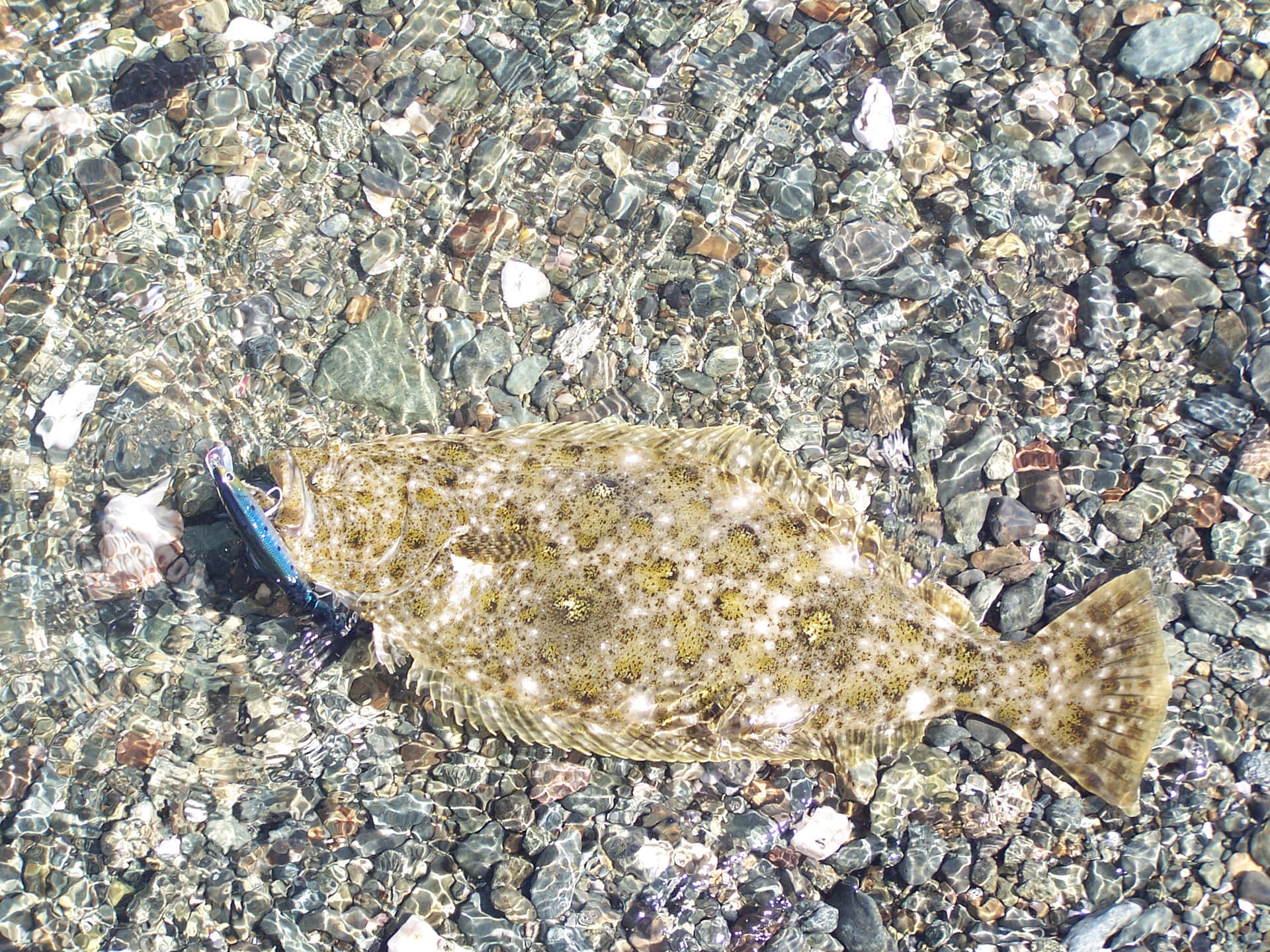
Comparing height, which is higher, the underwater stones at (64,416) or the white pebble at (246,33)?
the white pebble at (246,33)

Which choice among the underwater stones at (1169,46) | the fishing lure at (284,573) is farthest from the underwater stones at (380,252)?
the underwater stones at (1169,46)

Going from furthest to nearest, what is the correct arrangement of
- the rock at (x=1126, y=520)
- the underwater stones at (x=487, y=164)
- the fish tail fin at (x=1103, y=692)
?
the underwater stones at (x=487, y=164) → the rock at (x=1126, y=520) → the fish tail fin at (x=1103, y=692)

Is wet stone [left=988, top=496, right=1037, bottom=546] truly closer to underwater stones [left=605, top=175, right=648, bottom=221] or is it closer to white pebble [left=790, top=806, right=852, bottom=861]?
white pebble [left=790, top=806, right=852, bottom=861]

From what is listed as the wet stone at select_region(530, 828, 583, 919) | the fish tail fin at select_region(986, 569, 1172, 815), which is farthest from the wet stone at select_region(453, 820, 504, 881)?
the fish tail fin at select_region(986, 569, 1172, 815)

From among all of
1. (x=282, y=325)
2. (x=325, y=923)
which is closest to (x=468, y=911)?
(x=325, y=923)

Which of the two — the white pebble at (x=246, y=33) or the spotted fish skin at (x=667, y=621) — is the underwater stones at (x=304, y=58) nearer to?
the white pebble at (x=246, y=33)

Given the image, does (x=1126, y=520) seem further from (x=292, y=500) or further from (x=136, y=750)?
(x=136, y=750)
